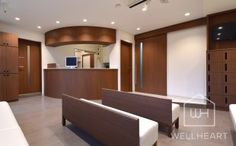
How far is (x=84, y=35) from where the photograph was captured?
527 cm

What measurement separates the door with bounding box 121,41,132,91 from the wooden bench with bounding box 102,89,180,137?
2.83 m

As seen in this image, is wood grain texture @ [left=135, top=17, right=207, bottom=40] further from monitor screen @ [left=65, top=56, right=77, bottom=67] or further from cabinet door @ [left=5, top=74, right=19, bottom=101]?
cabinet door @ [left=5, top=74, right=19, bottom=101]

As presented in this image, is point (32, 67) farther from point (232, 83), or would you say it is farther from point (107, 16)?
point (232, 83)

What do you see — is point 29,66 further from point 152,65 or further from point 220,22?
point 220,22

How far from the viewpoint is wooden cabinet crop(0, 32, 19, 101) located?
4.55m

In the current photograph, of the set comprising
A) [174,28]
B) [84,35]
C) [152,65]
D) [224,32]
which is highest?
[174,28]

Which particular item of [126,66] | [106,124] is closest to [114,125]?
[106,124]

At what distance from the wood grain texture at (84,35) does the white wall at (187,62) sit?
2340mm

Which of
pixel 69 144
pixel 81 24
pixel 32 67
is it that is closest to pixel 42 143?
pixel 69 144

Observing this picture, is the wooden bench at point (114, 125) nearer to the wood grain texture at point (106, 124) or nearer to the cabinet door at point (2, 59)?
the wood grain texture at point (106, 124)

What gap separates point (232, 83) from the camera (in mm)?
3664

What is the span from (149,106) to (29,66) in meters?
5.56

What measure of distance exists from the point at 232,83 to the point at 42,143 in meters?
4.45

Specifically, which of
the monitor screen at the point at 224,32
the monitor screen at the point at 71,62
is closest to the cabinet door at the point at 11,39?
the monitor screen at the point at 71,62
